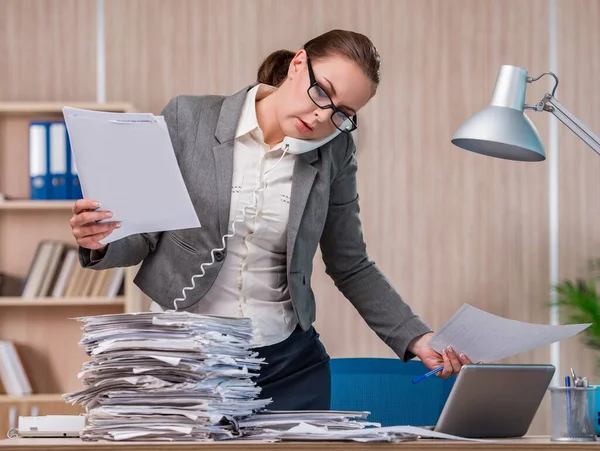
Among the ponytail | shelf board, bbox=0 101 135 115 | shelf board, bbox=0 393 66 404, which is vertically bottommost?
shelf board, bbox=0 393 66 404

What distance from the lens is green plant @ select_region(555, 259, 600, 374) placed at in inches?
162

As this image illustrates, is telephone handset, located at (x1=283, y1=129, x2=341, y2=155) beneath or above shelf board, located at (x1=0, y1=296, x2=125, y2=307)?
above

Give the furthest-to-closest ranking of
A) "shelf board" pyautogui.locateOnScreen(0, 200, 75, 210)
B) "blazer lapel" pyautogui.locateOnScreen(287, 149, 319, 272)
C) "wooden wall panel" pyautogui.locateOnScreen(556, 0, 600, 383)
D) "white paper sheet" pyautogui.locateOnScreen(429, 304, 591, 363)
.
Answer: "wooden wall panel" pyautogui.locateOnScreen(556, 0, 600, 383) → "shelf board" pyautogui.locateOnScreen(0, 200, 75, 210) → "blazer lapel" pyautogui.locateOnScreen(287, 149, 319, 272) → "white paper sheet" pyautogui.locateOnScreen(429, 304, 591, 363)

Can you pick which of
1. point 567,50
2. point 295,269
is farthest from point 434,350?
point 567,50

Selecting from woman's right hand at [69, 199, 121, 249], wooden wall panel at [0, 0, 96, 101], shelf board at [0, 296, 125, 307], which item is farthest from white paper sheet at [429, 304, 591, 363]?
wooden wall panel at [0, 0, 96, 101]

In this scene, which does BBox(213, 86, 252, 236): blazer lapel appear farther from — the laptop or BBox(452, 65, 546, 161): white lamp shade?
the laptop

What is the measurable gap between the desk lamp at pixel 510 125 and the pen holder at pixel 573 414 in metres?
0.43

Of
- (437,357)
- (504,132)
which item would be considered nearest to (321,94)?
(504,132)

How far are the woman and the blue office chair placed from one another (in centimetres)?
36

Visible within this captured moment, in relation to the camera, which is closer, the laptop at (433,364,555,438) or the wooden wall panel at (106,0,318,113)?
the laptop at (433,364,555,438)

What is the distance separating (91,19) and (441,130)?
5.96ft

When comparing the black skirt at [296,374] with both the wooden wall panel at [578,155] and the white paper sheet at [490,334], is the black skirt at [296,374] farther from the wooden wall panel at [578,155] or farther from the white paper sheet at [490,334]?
the wooden wall panel at [578,155]

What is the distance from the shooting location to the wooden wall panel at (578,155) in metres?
4.58

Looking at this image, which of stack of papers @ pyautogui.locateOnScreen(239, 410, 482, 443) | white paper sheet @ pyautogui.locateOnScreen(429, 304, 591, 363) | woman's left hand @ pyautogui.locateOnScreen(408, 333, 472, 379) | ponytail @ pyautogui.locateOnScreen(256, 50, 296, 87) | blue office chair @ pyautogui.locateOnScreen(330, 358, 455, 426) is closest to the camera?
stack of papers @ pyautogui.locateOnScreen(239, 410, 482, 443)
